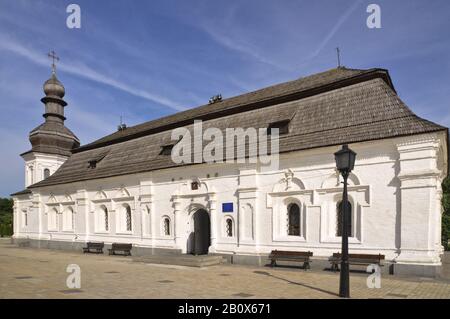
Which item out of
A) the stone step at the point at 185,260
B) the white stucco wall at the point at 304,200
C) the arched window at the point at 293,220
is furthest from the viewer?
the stone step at the point at 185,260

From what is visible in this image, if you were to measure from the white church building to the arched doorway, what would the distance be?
0.06 metres

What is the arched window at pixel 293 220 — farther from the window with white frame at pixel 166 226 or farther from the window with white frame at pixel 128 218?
the window with white frame at pixel 128 218

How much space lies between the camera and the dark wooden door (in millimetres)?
18938

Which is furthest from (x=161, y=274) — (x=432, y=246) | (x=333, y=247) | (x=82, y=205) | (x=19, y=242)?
(x=19, y=242)

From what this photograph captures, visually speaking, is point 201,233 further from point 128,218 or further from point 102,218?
point 102,218

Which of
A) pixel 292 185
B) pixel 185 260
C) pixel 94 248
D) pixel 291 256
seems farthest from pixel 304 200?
pixel 94 248

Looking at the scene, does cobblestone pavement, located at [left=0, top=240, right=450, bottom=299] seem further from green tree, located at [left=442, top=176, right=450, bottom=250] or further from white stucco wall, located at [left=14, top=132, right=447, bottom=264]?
green tree, located at [left=442, top=176, right=450, bottom=250]

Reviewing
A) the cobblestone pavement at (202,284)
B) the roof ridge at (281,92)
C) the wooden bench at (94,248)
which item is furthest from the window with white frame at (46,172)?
the cobblestone pavement at (202,284)

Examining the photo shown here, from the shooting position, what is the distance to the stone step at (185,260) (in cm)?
1548

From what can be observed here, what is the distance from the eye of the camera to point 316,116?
1531cm

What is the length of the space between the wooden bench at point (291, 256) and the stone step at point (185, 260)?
2.59 m
